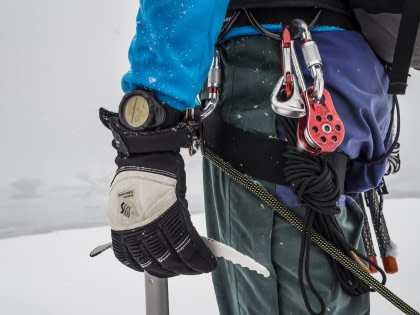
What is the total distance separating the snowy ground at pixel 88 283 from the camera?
1.67 m

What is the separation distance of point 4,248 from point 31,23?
9.18 feet

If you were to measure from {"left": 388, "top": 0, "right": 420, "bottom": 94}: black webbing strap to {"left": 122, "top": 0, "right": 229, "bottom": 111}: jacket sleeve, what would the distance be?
231 millimetres

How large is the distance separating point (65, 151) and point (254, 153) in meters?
3.74

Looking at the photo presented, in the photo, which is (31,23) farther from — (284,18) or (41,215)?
(284,18)

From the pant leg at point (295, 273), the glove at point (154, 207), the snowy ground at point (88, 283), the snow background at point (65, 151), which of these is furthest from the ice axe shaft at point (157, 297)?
the snow background at point (65, 151)

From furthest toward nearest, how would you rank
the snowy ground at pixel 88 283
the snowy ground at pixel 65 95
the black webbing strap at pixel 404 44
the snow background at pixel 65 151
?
the snowy ground at pixel 65 95, the snow background at pixel 65 151, the snowy ground at pixel 88 283, the black webbing strap at pixel 404 44

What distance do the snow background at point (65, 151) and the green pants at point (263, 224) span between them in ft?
3.41

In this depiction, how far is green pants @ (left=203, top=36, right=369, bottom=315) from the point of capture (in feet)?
2.40

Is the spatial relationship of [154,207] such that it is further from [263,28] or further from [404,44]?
[404,44]

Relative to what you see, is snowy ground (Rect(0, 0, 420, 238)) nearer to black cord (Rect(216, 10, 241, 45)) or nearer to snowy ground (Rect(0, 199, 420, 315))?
snowy ground (Rect(0, 199, 420, 315))

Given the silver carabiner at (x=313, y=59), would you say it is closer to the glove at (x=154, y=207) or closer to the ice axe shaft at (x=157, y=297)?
the glove at (x=154, y=207)

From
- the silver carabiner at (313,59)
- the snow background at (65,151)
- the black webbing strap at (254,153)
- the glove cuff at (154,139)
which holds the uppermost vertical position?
the silver carabiner at (313,59)

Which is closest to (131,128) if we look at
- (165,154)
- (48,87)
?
(165,154)

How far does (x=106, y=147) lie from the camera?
14.2 ft
